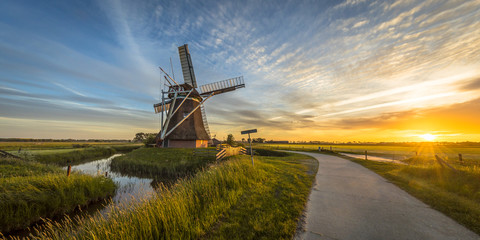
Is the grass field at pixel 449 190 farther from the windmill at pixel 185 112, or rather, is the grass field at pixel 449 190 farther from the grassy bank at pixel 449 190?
the windmill at pixel 185 112

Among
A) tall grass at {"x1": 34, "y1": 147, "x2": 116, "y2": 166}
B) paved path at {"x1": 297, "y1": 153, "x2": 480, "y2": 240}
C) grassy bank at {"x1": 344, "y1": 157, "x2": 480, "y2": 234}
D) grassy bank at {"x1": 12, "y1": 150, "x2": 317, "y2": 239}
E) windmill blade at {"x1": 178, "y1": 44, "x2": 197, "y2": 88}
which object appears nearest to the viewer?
grassy bank at {"x1": 12, "y1": 150, "x2": 317, "y2": 239}

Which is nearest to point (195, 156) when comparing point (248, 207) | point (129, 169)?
point (129, 169)

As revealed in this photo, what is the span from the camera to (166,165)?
640 inches

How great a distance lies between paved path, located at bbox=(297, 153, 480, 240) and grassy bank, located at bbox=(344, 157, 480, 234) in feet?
1.14

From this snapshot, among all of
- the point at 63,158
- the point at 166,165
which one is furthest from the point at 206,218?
the point at 63,158

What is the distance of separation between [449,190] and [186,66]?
29185 mm

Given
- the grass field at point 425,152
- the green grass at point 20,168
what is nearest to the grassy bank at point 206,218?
the green grass at point 20,168

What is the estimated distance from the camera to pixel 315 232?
3.65 meters

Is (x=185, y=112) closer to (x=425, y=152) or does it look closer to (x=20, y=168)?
(x=20, y=168)

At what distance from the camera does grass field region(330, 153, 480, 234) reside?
4426 millimetres

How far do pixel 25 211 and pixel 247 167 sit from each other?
Answer: 9211 mm

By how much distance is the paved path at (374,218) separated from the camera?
11.7ft

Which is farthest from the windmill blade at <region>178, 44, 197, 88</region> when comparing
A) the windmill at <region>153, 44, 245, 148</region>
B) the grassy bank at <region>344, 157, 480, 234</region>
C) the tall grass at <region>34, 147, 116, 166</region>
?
the grassy bank at <region>344, 157, 480, 234</region>

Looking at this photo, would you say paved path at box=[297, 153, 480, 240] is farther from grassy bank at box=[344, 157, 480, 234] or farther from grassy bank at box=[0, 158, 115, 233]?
grassy bank at box=[0, 158, 115, 233]
